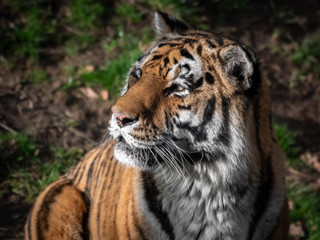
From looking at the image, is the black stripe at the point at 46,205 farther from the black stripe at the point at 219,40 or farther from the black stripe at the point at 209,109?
the black stripe at the point at 219,40

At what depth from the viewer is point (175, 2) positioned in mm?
5051

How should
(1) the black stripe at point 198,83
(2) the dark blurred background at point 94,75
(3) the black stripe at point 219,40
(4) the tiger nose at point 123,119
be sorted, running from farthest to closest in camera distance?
(2) the dark blurred background at point 94,75
(3) the black stripe at point 219,40
(1) the black stripe at point 198,83
(4) the tiger nose at point 123,119

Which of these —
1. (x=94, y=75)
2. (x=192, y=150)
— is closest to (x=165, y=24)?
(x=192, y=150)

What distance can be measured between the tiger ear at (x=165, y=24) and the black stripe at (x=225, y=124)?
66 centimetres

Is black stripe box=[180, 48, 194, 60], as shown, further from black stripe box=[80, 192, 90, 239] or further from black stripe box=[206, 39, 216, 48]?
black stripe box=[80, 192, 90, 239]

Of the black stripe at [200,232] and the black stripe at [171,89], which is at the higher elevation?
the black stripe at [171,89]

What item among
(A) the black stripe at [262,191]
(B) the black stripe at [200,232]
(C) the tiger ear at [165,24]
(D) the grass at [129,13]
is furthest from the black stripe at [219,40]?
(D) the grass at [129,13]

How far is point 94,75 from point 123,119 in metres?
2.45

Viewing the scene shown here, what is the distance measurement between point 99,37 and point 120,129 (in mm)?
2996

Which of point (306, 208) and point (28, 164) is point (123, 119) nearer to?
point (28, 164)

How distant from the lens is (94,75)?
438 centimetres

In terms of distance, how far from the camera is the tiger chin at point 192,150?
209 cm

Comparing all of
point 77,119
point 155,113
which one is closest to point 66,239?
point 155,113

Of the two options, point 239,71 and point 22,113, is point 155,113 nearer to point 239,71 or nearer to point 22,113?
point 239,71
